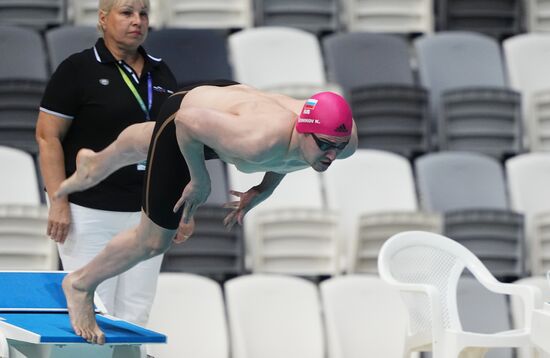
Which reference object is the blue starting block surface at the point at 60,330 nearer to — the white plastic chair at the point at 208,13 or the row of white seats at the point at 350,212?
the row of white seats at the point at 350,212

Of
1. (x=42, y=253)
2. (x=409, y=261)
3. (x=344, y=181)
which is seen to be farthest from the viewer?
(x=344, y=181)

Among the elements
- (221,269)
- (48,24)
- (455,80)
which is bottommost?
(221,269)

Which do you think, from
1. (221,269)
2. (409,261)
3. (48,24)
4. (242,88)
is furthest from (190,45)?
(242,88)

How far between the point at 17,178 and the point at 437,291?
2404mm

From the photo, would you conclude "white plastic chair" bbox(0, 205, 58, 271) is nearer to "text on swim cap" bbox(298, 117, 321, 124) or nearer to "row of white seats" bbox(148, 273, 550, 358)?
"row of white seats" bbox(148, 273, 550, 358)

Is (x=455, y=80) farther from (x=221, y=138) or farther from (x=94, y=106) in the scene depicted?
(x=221, y=138)

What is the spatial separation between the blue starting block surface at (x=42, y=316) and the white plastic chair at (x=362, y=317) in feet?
5.69

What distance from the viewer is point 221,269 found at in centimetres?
702

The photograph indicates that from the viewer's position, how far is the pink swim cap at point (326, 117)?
415 cm

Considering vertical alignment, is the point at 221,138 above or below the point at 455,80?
above

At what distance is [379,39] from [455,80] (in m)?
0.60

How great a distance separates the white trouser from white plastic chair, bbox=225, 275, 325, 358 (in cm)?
113

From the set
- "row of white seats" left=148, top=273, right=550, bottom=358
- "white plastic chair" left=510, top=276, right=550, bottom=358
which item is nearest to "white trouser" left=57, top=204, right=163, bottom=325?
"row of white seats" left=148, top=273, right=550, bottom=358

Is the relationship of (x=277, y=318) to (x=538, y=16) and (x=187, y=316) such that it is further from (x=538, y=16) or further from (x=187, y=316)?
(x=538, y=16)
